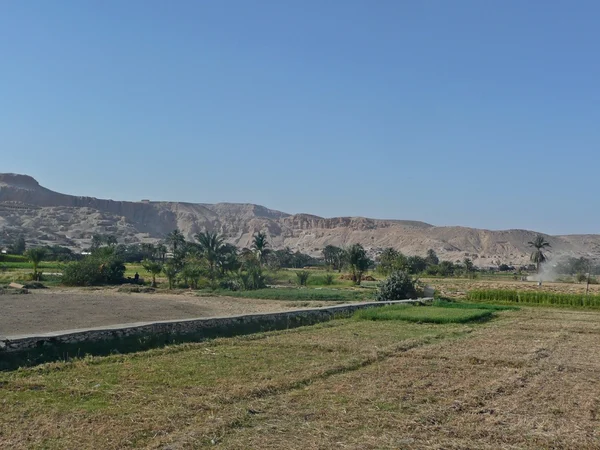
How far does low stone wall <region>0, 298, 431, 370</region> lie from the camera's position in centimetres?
1608

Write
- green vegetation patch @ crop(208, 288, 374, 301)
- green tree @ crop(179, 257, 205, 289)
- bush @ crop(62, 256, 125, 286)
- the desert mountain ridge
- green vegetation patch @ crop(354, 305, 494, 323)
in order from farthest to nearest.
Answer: the desert mountain ridge, green tree @ crop(179, 257, 205, 289), bush @ crop(62, 256, 125, 286), green vegetation patch @ crop(208, 288, 374, 301), green vegetation patch @ crop(354, 305, 494, 323)

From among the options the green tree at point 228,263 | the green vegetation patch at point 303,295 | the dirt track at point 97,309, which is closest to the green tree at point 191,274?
the green tree at point 228,263

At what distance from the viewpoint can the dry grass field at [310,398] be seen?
8797mm

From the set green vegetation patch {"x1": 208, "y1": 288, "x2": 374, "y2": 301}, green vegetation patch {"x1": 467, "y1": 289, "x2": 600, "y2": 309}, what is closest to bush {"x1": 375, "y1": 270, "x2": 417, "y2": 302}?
green vegetation patch {"x1": 208, "y1": 288, "x2": 374, "y2": 301}

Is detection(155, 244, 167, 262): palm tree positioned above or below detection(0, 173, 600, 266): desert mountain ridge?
below

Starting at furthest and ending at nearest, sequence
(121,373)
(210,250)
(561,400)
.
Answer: (210,250) < (121,373) < (561,400)

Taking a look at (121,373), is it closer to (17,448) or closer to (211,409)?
(211,409)

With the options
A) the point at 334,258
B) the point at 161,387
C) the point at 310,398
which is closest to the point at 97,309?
the point at 161,387

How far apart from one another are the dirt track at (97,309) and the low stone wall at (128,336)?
11.8 feet

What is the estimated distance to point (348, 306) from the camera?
3256 centimetres

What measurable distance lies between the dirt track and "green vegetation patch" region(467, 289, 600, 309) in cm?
1633

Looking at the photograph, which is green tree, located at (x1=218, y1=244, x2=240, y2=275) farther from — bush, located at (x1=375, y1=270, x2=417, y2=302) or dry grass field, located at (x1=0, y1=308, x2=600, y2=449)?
dry grass field, located at (x1=0, y1=308, x2=600, y2=449)

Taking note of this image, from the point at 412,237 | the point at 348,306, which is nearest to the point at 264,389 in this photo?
the point at 348,306

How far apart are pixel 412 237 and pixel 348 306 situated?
438 ft
